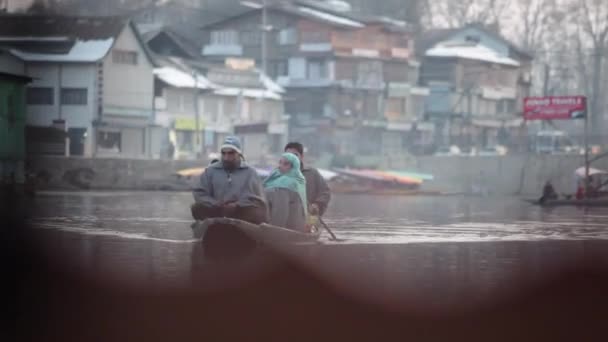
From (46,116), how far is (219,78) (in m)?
15.8

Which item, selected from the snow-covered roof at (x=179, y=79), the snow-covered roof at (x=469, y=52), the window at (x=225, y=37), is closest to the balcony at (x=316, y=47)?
the window at (x=225, y=37)

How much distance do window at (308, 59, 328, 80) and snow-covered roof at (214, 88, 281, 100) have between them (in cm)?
447

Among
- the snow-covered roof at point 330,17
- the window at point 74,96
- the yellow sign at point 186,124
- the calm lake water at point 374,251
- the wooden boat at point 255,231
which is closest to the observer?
the calm lake water at point 374,251

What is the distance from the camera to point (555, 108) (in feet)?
204

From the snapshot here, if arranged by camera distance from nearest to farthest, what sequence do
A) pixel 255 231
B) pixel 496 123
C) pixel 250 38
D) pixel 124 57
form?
pixel 255 231 → pixel 124 57 → pixel 250 38 → pixel 496 123

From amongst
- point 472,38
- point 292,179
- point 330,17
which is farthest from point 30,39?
point 292,179

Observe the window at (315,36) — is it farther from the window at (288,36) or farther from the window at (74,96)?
the window at (74,96)

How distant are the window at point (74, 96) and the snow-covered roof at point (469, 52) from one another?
1338 inches

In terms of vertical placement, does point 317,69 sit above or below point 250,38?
below

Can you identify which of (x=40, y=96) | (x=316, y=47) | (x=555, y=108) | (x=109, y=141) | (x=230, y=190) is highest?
(x=316, y=47)

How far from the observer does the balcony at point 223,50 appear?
3520 inches

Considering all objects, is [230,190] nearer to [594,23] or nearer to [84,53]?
[84,53]

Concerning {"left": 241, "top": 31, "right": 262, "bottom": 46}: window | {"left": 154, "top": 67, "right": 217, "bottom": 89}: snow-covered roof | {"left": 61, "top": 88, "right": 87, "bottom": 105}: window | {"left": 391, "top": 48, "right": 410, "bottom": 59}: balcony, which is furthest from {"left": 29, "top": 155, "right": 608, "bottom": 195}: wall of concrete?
{"left": 391, "top": 48, "right": 410, "bottom": 59}: balcony

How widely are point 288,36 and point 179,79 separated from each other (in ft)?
44.4
